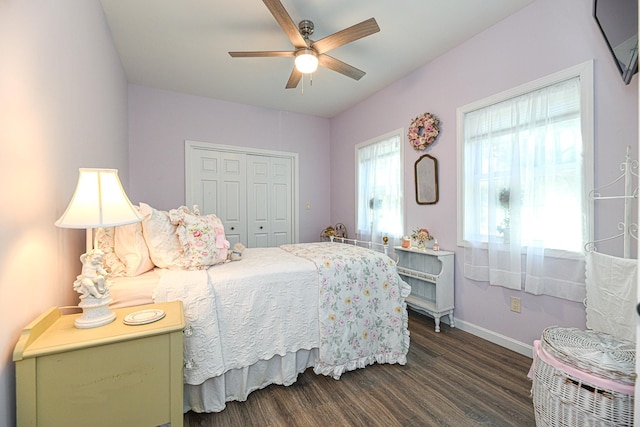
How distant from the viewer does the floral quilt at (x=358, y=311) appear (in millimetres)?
1911

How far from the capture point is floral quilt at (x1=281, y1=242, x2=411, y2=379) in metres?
1.91

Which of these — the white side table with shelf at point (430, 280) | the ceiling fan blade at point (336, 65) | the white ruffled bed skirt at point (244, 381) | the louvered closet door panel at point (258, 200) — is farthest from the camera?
the louvered closet door panel at point (258, 200)

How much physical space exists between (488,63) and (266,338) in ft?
9.45

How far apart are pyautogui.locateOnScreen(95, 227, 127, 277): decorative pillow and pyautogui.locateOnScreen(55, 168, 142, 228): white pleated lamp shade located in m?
0.55

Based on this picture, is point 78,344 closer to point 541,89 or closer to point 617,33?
point 617,33

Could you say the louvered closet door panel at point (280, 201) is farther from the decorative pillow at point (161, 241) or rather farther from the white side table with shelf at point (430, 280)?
the decorative pillow at point (161, 241)

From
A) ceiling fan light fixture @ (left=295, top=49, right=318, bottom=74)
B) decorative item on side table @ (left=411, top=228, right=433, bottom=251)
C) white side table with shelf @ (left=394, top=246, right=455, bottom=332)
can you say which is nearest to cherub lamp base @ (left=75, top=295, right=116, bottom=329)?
ceiling fan light fixture @ (left=295, top=49, right=318, bottom=74)

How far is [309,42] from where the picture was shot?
224cm

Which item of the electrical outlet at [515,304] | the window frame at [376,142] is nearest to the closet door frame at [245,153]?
the window frame at [376,142]

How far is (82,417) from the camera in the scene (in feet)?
3.24

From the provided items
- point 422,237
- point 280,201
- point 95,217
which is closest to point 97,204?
point 95,217

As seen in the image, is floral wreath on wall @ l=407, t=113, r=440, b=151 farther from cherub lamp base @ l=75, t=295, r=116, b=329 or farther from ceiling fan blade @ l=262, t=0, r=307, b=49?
cherub lamp base @ l=75, t=295, r=116, b=329

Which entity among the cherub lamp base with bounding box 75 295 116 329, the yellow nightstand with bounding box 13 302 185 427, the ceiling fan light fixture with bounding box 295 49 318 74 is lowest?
the yellow nightstand with bounding box 13 302 185 427

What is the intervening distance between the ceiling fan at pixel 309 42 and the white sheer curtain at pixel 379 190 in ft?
4.14
